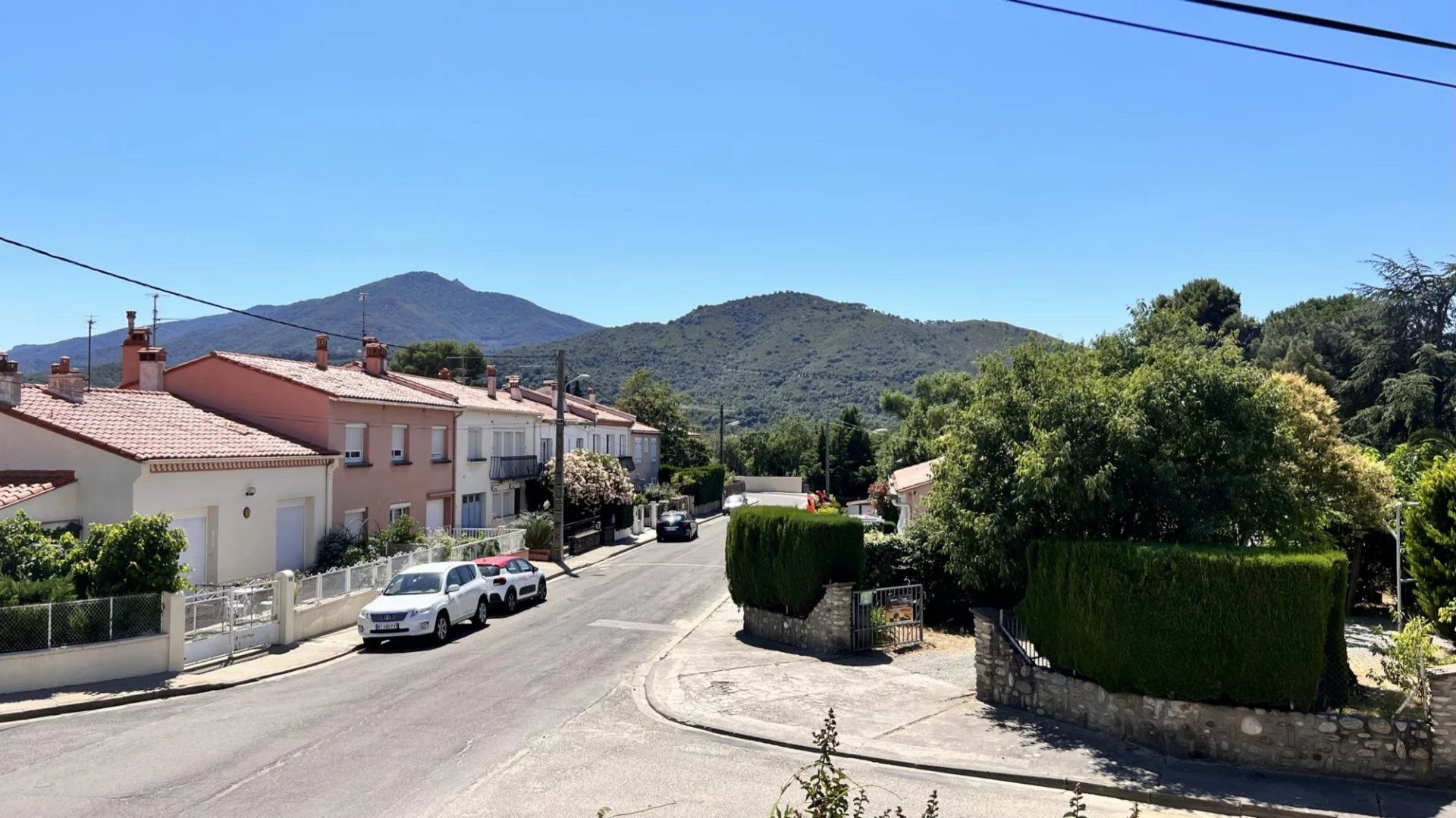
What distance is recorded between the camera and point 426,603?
1975 centimetres

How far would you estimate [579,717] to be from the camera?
1355 centimetres

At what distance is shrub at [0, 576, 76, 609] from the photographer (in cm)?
1452

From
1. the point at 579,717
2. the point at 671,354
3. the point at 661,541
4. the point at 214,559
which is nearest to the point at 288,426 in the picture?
the point at 214,559

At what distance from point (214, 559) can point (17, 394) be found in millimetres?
5431

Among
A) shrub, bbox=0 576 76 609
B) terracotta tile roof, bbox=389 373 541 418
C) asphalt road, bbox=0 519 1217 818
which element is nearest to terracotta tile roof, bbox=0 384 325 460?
shrub, bbox=0 576 76 609

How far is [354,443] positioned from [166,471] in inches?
341

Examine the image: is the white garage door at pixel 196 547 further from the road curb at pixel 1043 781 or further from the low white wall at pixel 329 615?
the road curb at pixel 1043 781

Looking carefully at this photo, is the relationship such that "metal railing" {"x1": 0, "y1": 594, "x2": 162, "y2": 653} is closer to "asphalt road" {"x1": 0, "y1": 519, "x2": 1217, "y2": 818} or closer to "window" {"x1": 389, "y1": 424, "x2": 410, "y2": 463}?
"asphalt road" {"x1": 0, "y1": 519, "x2": 1217, "y2": 818}

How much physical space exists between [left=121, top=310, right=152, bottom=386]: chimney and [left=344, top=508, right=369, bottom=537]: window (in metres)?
7.21

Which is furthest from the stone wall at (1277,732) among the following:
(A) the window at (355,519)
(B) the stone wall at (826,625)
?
(A) the window at (355,519)

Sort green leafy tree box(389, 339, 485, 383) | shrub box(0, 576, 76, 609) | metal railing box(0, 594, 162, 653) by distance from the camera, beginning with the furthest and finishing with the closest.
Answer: green leafy tree box(389, 339, 485, 383) → shrub box(0, 576, 76, 609) → metal railing box(0, 594, 162, 653)

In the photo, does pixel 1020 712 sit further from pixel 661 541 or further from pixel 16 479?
pixel 661 541

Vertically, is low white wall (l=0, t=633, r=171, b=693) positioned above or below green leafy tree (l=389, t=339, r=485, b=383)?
below

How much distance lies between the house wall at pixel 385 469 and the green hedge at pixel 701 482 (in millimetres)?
28252
